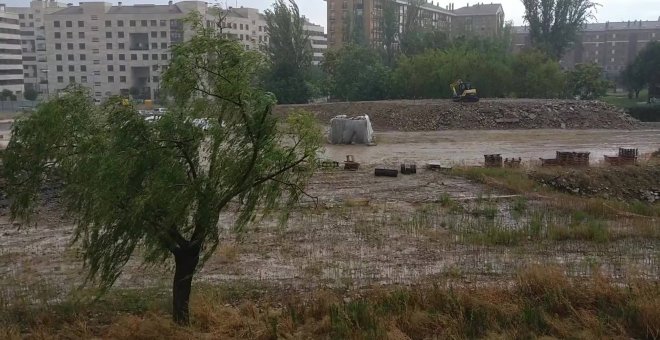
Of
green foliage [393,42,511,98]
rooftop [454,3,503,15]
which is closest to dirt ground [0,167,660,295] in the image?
green foliage [393,42,511,98]

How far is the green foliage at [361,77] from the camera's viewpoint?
50375 millimetres

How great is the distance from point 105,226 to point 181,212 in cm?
91

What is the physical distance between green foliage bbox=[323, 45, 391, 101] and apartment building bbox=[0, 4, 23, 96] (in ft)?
195

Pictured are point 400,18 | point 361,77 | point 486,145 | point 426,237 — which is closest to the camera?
point 426,237

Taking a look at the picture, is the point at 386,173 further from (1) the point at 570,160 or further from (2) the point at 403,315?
(2) the point at 403,315

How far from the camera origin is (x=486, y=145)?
2909 centimetres

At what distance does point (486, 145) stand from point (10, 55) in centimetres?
8931

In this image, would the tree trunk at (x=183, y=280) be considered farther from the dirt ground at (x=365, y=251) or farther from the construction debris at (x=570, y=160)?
the construction debris at (x=570, y=160)

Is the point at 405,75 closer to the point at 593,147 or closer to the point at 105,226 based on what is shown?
the point at 593,147

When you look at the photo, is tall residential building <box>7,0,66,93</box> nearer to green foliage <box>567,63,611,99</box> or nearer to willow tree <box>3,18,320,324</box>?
green foliage <box>567,63,611,99</box>

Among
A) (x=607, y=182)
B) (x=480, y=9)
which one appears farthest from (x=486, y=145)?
(x=480, y=9)

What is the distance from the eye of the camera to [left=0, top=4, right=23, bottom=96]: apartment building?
91.7m

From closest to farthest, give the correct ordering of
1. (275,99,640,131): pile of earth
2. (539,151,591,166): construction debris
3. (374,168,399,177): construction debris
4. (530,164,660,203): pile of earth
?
(530,164,660,203): pile of earth < (374,168,399,177): construction debris < (539,151,591,166): construction debris < (275,99,640,131): pile of earth

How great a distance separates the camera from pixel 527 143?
29.5 m
